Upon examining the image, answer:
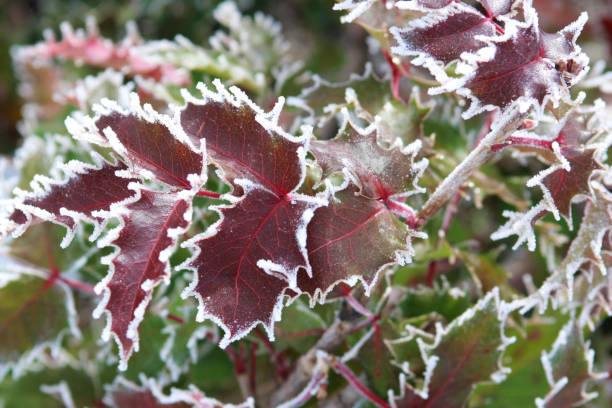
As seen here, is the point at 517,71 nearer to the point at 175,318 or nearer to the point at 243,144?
the point at 243,144

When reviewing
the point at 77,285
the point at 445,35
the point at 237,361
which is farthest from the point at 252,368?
the point at 445,35

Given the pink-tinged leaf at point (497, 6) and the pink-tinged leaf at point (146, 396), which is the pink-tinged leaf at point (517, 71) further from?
the pink-tinged leaf at point (146, 396)

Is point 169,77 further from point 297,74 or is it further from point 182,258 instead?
point 182,258

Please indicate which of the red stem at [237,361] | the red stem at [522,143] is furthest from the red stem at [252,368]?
the red stem at [522,143]

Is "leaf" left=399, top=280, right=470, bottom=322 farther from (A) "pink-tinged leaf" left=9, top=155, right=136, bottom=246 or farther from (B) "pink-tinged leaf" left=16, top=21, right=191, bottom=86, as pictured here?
(B) "pink-tinged leaf" left=16, top=21, right=191, bottom=86

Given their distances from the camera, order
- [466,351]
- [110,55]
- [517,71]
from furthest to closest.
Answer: [110,55]
[466,351]
[517,71]

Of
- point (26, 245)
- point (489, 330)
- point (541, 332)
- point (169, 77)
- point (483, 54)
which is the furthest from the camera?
point (169, 77)

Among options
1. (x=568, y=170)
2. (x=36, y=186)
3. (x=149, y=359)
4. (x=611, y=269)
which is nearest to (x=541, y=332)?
(x=611, y=269)
